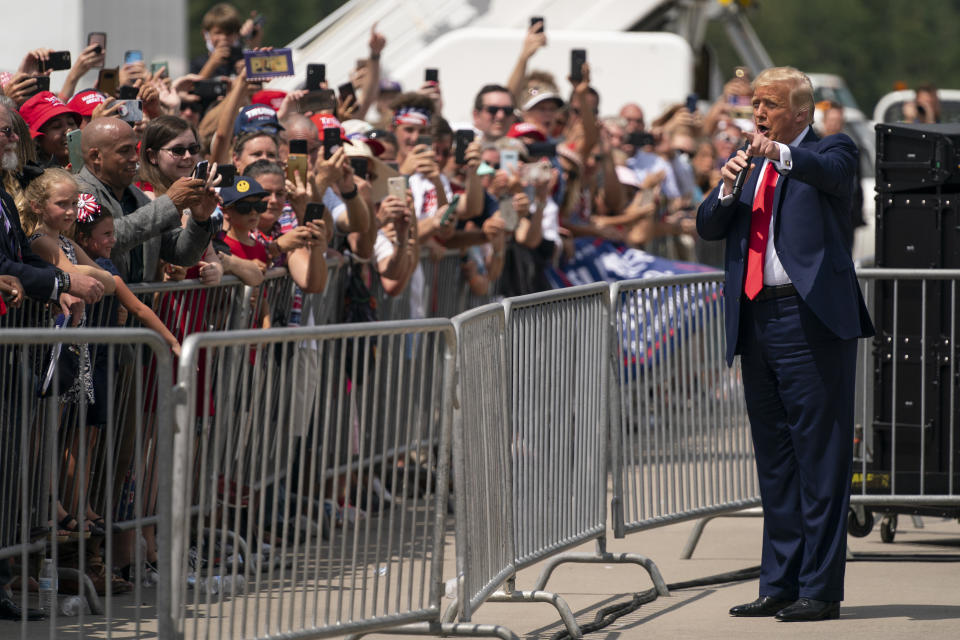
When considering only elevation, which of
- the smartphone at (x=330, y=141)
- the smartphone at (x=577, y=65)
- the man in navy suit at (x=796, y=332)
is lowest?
the man in navy suit at (x=796, y=332)

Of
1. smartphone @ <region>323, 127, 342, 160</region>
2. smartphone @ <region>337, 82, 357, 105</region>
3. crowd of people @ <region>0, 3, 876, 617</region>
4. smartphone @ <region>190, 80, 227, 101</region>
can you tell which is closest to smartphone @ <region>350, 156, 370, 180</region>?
crowd of people @ <region>0, 3, 876, 617</region>

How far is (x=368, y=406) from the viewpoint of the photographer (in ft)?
20.0

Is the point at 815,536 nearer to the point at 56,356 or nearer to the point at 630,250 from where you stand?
the point at 56,356

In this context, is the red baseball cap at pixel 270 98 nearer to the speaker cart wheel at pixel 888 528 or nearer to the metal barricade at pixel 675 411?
the metal barricade at pixel 675 411

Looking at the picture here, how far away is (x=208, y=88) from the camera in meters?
10.1

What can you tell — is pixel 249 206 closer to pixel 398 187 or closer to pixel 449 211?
pixel 398 187

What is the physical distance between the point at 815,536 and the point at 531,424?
48.0 inches

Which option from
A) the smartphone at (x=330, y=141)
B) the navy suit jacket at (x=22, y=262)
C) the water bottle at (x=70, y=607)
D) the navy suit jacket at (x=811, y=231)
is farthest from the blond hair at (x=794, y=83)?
the water bottle at (x=70, y=607)

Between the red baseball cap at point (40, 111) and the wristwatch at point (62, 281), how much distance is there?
1.57m

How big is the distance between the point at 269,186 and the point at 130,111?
75cm

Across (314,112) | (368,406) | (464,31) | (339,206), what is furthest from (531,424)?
(464,31)

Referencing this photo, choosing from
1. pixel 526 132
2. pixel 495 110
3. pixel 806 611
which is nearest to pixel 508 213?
pixel 495 110

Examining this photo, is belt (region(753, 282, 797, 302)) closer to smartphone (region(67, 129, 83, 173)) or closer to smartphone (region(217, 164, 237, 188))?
smartphone (region(217, 164, 237, 188))

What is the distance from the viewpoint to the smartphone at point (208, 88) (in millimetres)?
10062
